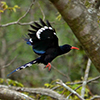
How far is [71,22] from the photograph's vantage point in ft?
5.31

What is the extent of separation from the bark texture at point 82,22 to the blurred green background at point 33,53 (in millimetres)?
3270

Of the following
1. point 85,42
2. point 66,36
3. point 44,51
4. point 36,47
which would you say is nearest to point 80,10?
point 85,42

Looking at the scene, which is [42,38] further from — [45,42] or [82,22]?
[82,22]

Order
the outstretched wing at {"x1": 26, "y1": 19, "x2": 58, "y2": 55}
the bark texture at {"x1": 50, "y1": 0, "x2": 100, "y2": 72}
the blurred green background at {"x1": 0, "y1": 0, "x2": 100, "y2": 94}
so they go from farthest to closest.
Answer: the blurred green background at {"x1": 0, "y1": 0, "x2": 100, "y2": 94} < the outstretched wing at {"x1": 26, "y1": 19, "x2": 58, "y2": 55} < the bark texture at {"x1": 50, "y1": 0, "x2": 100, "y2": 72}

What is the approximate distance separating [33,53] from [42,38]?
3.22 meters

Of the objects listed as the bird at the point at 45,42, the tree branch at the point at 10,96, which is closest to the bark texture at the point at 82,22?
the bird at the point at 45,42

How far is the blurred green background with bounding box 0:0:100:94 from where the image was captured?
17.5 feet

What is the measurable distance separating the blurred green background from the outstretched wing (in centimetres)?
167

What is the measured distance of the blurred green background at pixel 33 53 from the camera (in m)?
5.34

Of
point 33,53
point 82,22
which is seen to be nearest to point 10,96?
point 82,22

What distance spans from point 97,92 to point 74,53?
3.67 ft

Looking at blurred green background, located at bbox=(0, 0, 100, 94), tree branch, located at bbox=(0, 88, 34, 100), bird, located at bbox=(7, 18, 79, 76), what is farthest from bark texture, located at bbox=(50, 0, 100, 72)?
blurred green background, located at bbox=(0, 0, 100, 94)

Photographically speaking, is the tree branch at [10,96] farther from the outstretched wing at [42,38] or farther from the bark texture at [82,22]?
the bark texture at [82,22]

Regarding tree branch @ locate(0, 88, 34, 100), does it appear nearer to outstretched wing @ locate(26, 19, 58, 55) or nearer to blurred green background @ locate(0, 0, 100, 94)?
outstretched wing @ locate(26, 19, 58, 55)
